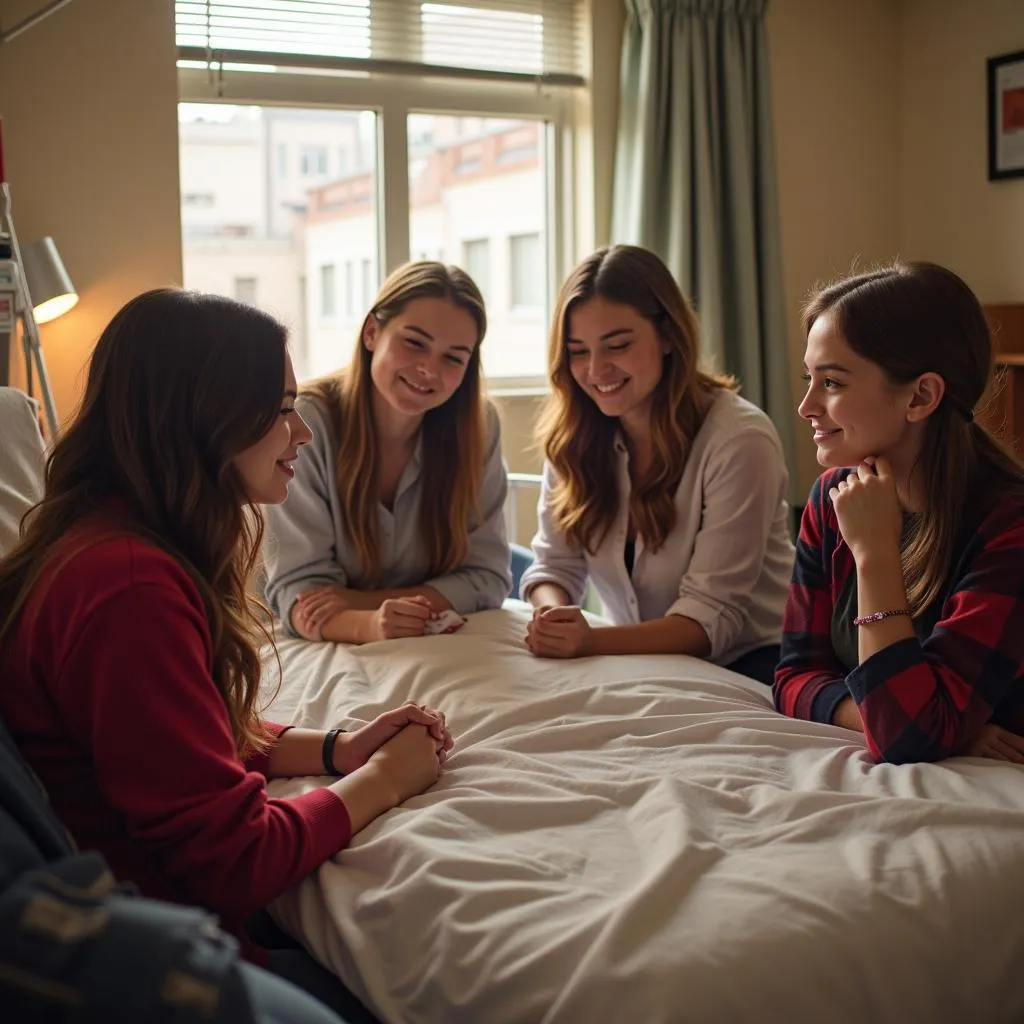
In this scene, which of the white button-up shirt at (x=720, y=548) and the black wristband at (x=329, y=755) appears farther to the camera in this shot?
the white button-up shirt at (x=720, y=548)

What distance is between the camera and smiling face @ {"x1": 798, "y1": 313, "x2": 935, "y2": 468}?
1.46 metres

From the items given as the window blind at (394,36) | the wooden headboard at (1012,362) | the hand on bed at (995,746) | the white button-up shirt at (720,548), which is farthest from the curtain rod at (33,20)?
the wooden headboard at (1012,362)

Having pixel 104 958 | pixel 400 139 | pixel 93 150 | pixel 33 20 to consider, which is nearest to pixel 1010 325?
pixel 400 139

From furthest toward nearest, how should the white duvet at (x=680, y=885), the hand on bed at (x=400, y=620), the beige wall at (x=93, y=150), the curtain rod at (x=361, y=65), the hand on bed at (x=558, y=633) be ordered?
the curtain rod at (x=361, y=65) → the beige wall at (x=93, y=150) → the hand on bed at (x=400, y=620) → the hand on bed at (x=558, y=633) → the white duvet at (x=680, y=885)

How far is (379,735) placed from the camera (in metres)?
1.32

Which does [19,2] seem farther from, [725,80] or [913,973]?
[913,973]

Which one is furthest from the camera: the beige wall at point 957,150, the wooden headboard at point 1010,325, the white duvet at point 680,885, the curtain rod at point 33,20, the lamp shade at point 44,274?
the beige wall at point 957,150

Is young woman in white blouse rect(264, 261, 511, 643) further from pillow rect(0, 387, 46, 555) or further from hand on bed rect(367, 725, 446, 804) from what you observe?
hand on bed rect(367, 725, 446, 804)

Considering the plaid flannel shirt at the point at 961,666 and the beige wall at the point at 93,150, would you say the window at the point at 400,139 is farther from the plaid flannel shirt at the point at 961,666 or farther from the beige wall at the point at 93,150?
the plaid flannel shirt at the point at 961,666

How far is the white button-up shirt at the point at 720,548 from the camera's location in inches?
77.2

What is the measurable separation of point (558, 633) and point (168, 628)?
867mm

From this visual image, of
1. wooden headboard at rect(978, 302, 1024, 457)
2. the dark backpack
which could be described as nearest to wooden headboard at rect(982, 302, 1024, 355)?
wooden headboard at rect(978, 302, 1024, 457)

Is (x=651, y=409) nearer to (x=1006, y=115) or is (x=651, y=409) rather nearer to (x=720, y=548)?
(x=720, y=548)

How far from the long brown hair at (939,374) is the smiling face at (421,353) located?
0.80 meters
